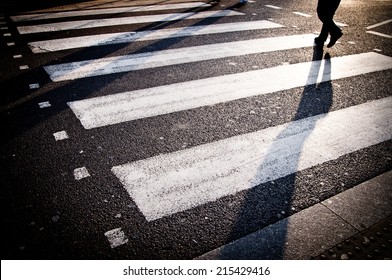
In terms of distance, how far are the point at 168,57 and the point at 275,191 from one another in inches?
143

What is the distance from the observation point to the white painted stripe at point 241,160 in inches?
107

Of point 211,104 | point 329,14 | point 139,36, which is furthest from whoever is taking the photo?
point 139,36

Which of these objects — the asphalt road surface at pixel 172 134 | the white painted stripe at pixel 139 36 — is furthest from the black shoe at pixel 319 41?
the white painted stripe at pixel 139 36

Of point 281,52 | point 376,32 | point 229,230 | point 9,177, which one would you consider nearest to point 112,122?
point 9,177

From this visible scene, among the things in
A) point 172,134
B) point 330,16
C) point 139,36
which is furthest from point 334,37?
point 172,134

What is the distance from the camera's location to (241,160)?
316cm

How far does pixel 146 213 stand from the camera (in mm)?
2512

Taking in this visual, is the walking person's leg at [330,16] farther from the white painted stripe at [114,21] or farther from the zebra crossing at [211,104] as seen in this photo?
the white painted stripe at [114,21]

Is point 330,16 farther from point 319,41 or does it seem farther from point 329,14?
point 319,41

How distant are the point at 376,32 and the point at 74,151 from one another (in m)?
8.09

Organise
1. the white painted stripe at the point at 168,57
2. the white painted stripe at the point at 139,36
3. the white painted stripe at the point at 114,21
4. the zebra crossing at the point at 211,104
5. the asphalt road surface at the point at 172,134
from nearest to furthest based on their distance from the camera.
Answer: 1. the asphalt road surface at the point at 172,134
2. the zebra crossing at the point at 211,104
3. the white painted stripe at the point at 168,57
4. the white painted stripe at the point at 139,36
5. the white painted stripe at the point at 114,21

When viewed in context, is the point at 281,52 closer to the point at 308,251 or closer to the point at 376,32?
the point at 376,32

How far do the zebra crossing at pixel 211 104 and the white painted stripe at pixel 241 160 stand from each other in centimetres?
1

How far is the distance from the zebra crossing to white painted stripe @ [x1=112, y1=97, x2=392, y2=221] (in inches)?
0.4
